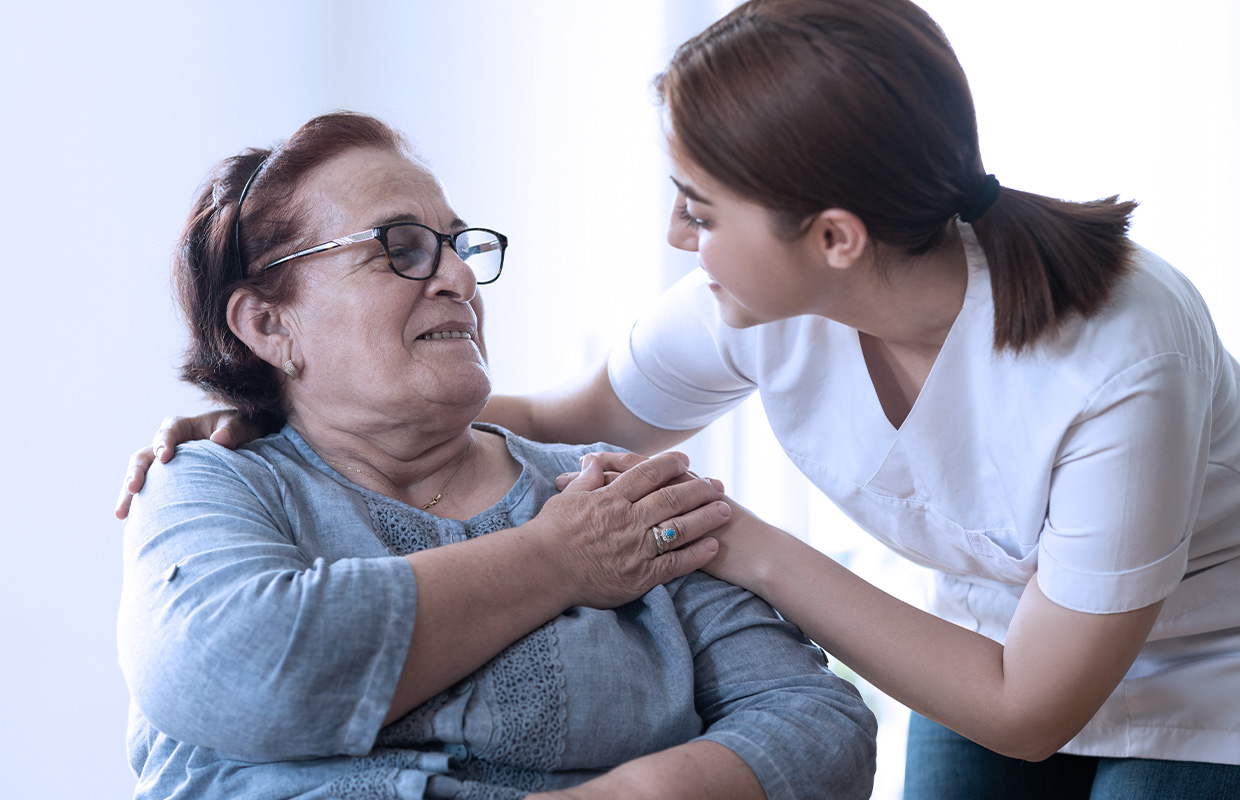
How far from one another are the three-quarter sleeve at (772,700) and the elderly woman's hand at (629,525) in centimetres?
7

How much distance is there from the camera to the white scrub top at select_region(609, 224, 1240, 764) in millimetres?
1108

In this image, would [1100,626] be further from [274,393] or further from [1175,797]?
[274,393]

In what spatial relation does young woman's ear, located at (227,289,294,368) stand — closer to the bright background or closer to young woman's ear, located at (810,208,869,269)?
the bright background

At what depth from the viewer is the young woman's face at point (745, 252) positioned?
1.13 metres

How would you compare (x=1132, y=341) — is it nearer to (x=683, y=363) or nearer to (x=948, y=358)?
(x=948, y=358)

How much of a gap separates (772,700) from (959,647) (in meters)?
0.26

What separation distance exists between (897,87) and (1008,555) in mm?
644

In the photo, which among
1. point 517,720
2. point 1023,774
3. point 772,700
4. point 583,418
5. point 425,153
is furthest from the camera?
point 425,153

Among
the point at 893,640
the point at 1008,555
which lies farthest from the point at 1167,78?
the point at 893,640

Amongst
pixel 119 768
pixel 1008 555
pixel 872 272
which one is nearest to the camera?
pixel 872 272

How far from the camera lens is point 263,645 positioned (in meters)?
0.97

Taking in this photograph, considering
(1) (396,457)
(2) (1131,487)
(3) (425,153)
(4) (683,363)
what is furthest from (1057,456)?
(3) (425,153)

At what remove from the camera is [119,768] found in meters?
1.98

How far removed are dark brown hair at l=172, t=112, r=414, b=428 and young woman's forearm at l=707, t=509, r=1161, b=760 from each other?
2.42ft
